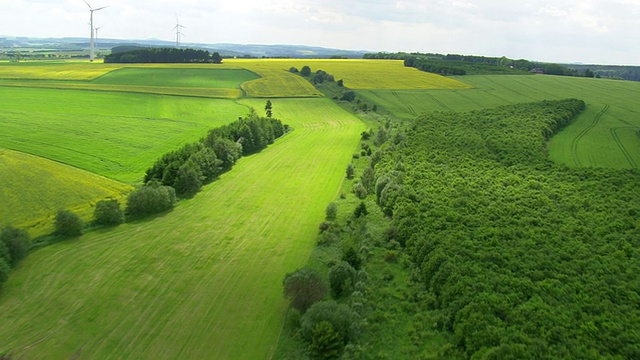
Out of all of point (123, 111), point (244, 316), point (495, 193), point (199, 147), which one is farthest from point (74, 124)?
point (495, 193)

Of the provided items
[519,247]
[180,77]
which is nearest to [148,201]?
[519,247]

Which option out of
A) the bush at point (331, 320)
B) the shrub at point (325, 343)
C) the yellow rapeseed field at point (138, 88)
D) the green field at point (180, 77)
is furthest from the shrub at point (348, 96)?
the shrub at point (325, 343)

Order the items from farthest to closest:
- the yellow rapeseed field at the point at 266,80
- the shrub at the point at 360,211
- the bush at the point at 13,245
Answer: the yellow rapeseed field at the point at 266,80, the shrub at the point at 360,211, the bush at the point at 13,245

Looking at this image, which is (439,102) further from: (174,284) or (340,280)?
(174,284)

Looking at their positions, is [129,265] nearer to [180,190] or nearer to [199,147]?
[180,190]

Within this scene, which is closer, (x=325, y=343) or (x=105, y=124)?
(x=325, y=343)

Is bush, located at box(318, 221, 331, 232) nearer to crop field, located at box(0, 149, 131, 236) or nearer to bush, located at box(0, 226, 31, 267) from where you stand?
crop field, located at box(0, 149, 131, 236)

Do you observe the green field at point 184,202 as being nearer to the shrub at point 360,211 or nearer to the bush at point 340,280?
the shrub at point 360,211
